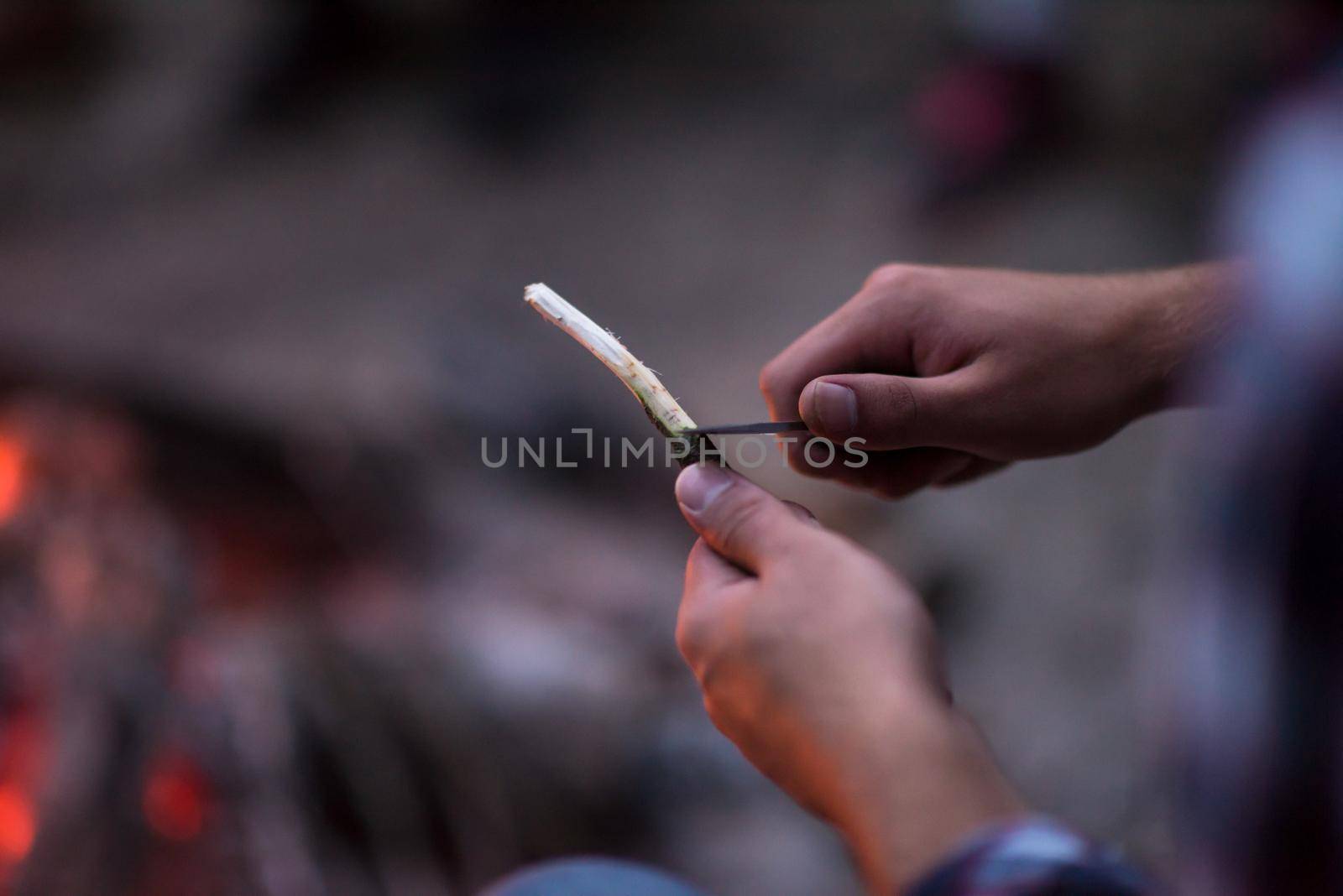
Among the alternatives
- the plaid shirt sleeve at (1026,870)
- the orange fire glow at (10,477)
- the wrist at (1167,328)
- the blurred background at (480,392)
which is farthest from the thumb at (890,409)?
the orange fire glow at (10,477)

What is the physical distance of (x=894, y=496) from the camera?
1.04 meters

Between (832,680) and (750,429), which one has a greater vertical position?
(750,429)

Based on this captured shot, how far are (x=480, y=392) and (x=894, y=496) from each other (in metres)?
1.52

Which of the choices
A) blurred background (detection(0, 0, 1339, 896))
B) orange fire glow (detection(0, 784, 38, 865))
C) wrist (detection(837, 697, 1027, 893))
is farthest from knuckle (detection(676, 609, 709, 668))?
orange fire glow (detection(0, 784, 38, 865))

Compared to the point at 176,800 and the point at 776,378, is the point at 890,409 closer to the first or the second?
the point at 776,378

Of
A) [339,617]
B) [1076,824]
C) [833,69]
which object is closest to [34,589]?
[339,617]

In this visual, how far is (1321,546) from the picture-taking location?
19.1 inches

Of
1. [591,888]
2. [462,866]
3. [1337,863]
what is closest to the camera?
[1337,863]

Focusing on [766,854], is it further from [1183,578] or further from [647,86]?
[647,86]

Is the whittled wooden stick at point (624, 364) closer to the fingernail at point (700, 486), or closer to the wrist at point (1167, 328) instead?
the fingernail at point (700, 486)

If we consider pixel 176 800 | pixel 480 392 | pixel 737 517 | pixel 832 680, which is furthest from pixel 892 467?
pixel 480 392

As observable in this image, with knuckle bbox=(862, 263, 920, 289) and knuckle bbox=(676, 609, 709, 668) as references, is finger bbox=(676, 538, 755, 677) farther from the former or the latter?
knuckle bbox=(862, 263, 920, 289)

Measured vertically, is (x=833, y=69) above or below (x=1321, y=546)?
above

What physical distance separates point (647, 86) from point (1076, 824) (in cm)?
358
